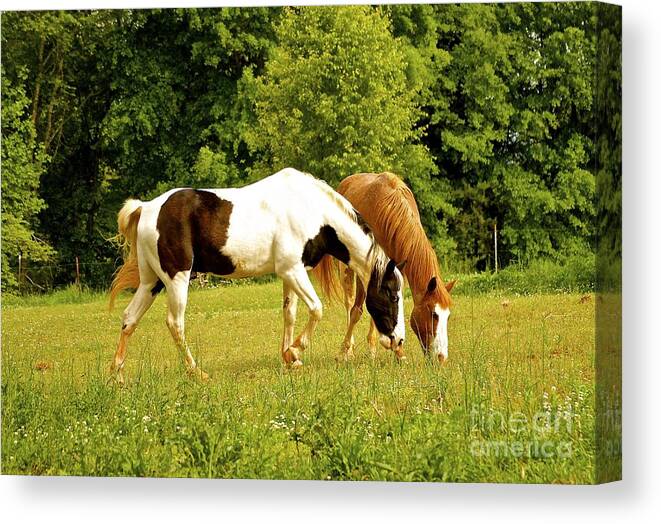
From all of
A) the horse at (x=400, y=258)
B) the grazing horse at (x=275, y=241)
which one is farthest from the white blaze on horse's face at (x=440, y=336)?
the grazing horse at (x=275, y=241)

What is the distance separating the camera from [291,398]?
11.0 metres

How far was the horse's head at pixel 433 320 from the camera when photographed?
11039 mm

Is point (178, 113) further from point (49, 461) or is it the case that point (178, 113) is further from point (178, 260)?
point (49, 461)

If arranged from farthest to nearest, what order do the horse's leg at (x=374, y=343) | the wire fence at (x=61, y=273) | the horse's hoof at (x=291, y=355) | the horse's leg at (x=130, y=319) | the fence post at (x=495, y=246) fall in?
1. the wire fence at (x=61, y=273)
2. the horse's leg at (x=130, y=319)
3. the horse's hoof at (x=291, y=355)
4. the horse's leg at (x=374, y=343)
5. the fence post at (x=495, y=246)

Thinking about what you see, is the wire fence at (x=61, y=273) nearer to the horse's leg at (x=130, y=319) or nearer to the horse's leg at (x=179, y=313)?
the horse's leg at (x=179, y=313)

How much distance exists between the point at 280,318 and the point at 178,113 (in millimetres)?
1914

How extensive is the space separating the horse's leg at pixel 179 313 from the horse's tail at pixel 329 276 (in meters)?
1.08

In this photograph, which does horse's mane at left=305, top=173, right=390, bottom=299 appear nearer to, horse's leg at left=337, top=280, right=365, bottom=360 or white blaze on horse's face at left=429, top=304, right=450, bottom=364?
horse's leg at left=337, top=280, right=365, bottom=360

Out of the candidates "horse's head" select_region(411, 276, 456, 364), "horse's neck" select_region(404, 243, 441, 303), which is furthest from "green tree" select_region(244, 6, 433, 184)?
"horse's head" select_region(411, 276, 456, 364)

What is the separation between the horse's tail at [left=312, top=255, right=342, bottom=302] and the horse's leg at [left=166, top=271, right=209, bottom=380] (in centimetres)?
108

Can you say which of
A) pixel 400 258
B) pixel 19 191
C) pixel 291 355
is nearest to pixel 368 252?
pixel 400 258

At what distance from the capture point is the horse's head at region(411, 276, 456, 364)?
11.0m

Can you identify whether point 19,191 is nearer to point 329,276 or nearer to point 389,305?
point 329,276

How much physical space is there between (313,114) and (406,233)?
1.22m
